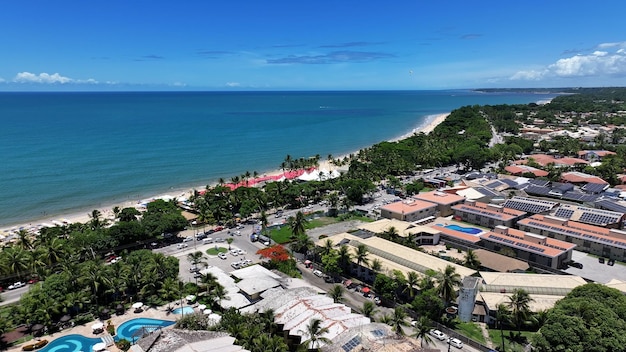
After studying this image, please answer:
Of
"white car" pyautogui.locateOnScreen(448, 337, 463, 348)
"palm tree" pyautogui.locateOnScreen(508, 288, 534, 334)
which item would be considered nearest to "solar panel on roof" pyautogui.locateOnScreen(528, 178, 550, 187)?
"palm tree" pyautogui.locateOnScreen(508, 288, 534, 334)

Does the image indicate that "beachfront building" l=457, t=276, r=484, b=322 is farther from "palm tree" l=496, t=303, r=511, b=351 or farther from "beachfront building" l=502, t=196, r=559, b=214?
"beachfront building" l=502, t=196, r=559, b=214

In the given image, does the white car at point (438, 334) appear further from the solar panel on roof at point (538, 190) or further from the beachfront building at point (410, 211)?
the solar panel on roof at point (538, 190)

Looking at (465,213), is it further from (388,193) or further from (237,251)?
(237,251)

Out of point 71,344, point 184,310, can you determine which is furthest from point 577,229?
point 71,344

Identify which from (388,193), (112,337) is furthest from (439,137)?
(112,337)

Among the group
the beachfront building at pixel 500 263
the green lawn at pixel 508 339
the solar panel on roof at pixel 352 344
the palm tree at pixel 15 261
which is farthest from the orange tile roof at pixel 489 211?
the palm tree at pixel 15 261
